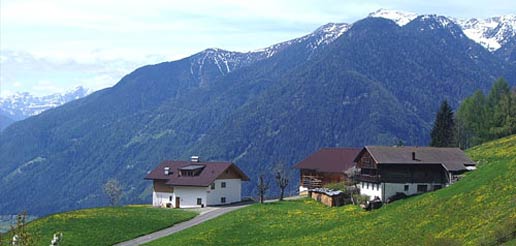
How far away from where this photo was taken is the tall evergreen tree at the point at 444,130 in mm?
148400

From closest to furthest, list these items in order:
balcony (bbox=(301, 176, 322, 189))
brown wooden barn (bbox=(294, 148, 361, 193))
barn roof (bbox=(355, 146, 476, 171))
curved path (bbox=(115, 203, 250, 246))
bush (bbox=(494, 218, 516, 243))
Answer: bush (bbox=(494, 218, 516, 243)), curved path (bbox=(115, 203, 250, 246)), barn roof (bbox=(355, 146, 476, 171)), brown wooden barn (bbox=(294, 148, 361, 193)), balcony (bbox=(301, 176, 322, 189))

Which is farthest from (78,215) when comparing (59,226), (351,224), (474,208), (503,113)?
(503,113)

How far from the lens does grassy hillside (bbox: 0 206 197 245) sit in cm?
6856

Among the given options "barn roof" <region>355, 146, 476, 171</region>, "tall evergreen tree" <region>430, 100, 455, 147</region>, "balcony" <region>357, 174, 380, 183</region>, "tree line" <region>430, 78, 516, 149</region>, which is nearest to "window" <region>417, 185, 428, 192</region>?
"barn roof" <region>355, 146, 476, 171</region>

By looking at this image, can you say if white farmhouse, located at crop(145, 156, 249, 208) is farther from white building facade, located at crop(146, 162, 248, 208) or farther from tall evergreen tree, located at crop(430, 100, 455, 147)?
tall evergreen tree, located at crop(430, 100, 455, 147)

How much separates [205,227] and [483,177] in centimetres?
2953

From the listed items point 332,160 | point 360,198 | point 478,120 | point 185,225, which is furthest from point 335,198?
point 478,120

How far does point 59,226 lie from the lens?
73875 mm

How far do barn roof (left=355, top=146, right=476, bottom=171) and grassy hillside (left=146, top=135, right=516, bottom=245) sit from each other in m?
8.39

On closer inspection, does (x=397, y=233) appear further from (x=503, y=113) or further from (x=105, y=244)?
(x=503, y=113)

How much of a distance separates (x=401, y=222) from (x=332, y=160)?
202 ft

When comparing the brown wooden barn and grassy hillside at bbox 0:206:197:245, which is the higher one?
the brown wooden barn

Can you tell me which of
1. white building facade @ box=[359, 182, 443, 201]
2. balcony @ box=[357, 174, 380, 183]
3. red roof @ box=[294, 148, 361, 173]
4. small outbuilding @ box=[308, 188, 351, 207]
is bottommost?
small outbuilding @ box=[308, 188, 351, 207]

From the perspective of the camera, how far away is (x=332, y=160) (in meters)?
118
